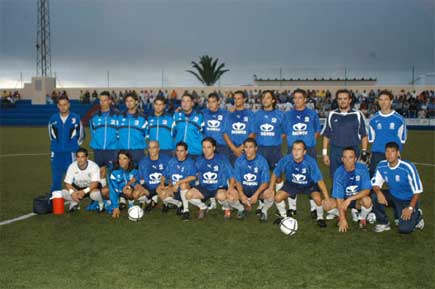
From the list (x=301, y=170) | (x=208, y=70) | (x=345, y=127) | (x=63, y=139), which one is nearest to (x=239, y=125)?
(x=301, y=170)

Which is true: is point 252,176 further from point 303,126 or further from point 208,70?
point 208,70

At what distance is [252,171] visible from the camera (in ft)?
23.5

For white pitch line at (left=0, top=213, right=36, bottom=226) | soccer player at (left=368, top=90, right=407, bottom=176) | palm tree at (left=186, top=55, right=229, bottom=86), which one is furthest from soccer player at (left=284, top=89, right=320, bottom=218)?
palm tree at (left=186, top=55, right=229, bottom=86)

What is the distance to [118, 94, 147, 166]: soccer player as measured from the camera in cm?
809

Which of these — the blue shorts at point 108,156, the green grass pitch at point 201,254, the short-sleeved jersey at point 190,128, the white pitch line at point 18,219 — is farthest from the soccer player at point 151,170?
the white pitch line at point 18,219

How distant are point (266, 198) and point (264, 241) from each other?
1181 mm

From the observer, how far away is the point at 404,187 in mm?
6453

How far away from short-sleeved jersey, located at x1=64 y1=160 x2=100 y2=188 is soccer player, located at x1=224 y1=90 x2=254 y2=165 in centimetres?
234

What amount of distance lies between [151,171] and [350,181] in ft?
10.9

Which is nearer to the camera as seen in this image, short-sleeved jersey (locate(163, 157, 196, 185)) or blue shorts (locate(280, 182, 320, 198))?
blue shorts (locate(280, 182, 320, 198))

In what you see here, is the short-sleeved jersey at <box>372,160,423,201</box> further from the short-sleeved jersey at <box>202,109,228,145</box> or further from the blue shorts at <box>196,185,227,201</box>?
the short-sleeved jersey at <box>202,109,228,145</box>

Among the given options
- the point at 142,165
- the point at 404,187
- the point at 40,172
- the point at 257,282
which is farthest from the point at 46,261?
the point at 40,172

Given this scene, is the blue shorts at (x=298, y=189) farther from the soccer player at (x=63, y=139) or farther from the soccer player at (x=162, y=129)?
the soccer player at (x=63, y=139)

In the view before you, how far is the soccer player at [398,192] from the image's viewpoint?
6.20 m
